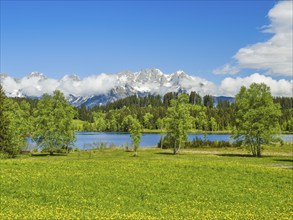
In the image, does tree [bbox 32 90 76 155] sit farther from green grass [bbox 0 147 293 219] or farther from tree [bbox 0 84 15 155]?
green grass [bbox 0 147 293 219]

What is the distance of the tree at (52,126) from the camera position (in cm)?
8525

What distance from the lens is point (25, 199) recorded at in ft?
83.0

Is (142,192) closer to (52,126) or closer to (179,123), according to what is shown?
(179,123)

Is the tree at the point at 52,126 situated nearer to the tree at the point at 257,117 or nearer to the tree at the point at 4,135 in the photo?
the tree at the point at 4,135

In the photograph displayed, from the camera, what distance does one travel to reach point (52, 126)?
8538cm

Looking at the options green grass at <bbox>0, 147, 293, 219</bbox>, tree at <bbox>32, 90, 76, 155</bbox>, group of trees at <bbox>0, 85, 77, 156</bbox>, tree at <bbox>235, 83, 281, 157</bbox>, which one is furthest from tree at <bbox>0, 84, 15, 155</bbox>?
tree at <bbox>235, 83, 281, 157</bbox>

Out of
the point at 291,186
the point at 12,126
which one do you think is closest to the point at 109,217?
the point at 291,186

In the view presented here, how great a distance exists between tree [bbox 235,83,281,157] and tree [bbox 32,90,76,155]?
4340cm

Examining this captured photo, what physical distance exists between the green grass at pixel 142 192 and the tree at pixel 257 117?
38878 mm

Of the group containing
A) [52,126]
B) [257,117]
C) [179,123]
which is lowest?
[52,126]

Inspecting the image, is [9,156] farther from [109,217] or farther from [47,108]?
[109,217]

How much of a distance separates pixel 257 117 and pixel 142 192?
60106mm

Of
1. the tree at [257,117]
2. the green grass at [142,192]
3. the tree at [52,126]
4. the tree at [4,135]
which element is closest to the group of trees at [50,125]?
the tree at [52,126]

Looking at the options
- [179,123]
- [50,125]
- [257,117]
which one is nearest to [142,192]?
[179,123]
